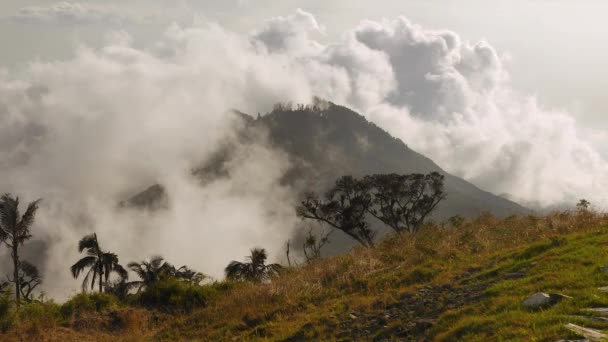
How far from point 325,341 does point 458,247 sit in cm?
804

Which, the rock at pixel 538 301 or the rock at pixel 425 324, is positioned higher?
the rock at pixel 538 301

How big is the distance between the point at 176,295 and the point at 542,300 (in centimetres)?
1336

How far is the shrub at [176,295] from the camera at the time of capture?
1697 cm

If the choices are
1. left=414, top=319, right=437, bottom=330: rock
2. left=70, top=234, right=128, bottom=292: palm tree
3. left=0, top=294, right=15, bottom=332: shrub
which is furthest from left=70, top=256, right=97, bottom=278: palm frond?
left=414, top=319, right=437, bottom=330: rock

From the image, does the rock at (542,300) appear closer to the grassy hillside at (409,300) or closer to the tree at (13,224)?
→ the grassy hillside at (409,300)

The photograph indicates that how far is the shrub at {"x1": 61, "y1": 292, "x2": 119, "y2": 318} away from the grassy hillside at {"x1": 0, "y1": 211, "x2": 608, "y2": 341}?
4 centimetres

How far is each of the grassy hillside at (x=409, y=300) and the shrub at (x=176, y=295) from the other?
15.0 inches

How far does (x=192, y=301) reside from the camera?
17141 millimetres

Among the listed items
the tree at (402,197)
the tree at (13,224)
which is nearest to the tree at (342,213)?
the tree at (402,197)

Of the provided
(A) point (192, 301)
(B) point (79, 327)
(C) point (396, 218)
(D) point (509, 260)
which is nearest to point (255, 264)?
(C) point (396, 218)

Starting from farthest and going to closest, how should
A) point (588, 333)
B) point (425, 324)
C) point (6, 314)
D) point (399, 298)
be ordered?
point (6, 314)
point (399, 298)
point (425, 324)
point (588, 333)

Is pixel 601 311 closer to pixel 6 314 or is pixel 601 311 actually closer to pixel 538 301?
pixel 538 301

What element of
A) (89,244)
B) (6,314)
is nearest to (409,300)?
(6,314)

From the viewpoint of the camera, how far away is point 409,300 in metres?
11.2
